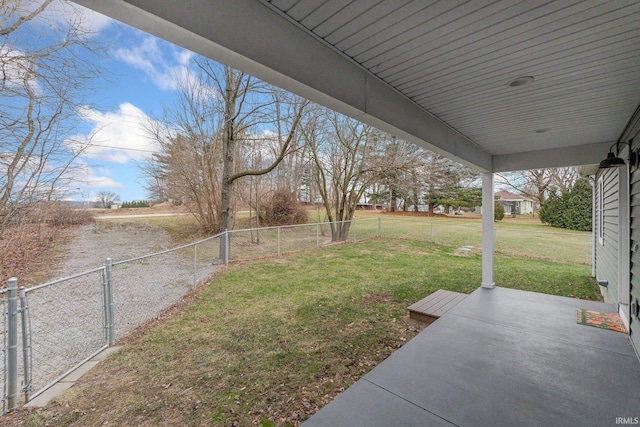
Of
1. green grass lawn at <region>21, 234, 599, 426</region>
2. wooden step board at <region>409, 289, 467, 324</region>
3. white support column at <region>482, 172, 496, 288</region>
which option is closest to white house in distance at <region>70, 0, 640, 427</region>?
wooden step board at <region>409, 289, 467, 324</region>

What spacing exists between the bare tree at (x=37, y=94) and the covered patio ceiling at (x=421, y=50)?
457 cm

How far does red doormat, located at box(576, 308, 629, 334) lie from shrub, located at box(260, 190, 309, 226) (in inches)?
355

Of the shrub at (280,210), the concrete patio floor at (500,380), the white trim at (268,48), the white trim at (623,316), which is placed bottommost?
the concrete patio floor at (500,380)

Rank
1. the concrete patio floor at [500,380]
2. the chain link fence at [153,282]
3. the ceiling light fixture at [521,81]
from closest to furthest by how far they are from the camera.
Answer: the concrete patio floor at [500,380]
the ceiling light fixture at [521,81]
the chain link fence at [153,282]

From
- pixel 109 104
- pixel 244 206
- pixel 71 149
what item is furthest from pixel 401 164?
pixel 71 149

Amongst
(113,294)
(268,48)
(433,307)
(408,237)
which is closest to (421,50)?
(268,48)

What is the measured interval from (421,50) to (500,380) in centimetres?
251

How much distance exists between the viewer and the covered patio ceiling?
48.3 inches

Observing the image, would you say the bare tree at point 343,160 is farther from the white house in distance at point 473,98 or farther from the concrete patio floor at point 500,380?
the concrete patio floor at point 500,380

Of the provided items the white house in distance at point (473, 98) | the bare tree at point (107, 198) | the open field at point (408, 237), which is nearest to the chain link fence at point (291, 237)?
the open field at point (408, 237)

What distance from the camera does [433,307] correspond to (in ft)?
12.5

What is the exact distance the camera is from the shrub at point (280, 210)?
435 inches

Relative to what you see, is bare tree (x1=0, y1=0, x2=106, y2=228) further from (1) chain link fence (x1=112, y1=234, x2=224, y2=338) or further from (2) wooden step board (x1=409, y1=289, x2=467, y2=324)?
(2) wooden step board (x1=409, y1=289, x2=467, y2=324)

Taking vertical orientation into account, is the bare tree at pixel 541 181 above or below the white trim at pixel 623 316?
above
